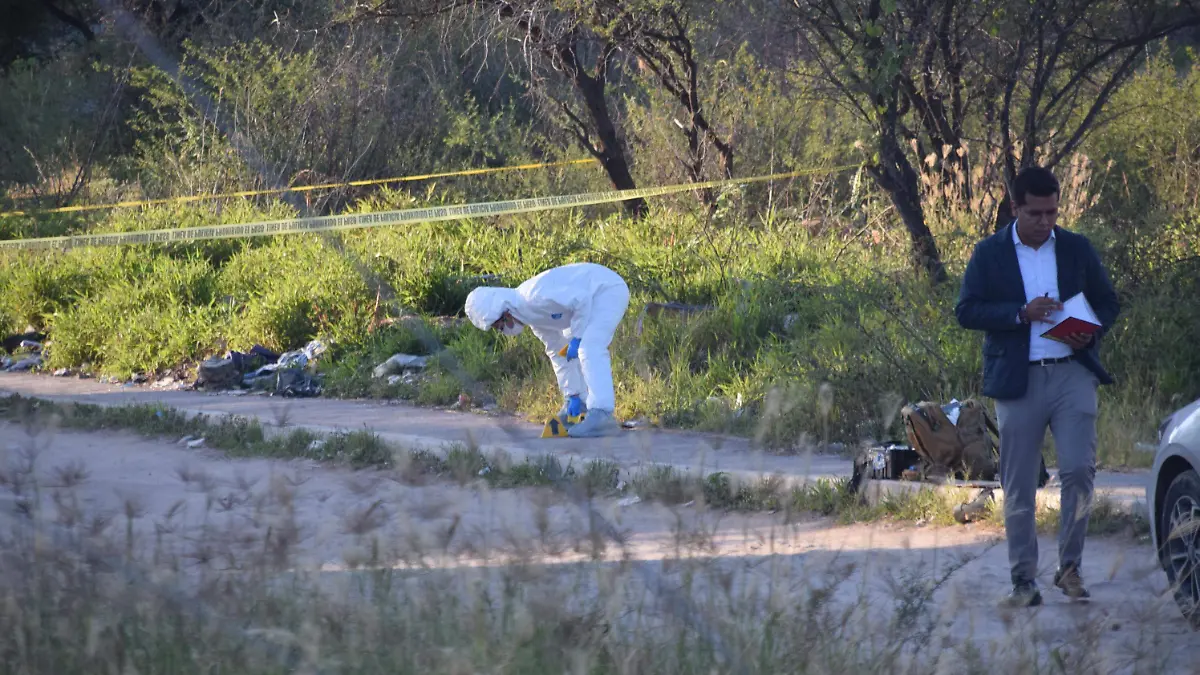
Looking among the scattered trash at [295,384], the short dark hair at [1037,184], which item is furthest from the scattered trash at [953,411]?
the scattered trash at [295,384]

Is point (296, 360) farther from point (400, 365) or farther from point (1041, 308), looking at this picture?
point (1041, 308)

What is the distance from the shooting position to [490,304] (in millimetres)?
9086

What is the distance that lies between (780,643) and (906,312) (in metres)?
6.88

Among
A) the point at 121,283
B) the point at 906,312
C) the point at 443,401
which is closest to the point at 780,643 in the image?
the point at 906,312

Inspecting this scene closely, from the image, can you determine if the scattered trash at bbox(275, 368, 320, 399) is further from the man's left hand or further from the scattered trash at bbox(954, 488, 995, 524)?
the man's left hand

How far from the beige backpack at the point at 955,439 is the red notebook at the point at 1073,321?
194cm

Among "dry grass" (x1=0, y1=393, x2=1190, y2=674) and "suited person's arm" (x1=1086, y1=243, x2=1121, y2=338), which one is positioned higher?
"suited person's arm" (x1=1086, y1=243, x2=1121, y2=338)

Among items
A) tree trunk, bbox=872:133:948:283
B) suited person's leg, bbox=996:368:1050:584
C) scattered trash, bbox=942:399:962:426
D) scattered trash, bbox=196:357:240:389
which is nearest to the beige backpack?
scattered trash, bbox=942:399:962:426

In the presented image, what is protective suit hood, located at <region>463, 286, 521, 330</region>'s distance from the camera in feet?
29.8

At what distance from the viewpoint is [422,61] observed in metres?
22.7

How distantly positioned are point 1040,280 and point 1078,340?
312 mm

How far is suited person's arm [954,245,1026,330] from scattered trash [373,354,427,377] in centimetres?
742

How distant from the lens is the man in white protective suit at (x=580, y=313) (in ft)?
→ 29.8

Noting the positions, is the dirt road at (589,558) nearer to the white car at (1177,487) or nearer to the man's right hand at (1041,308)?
the white car at (1177,487)
